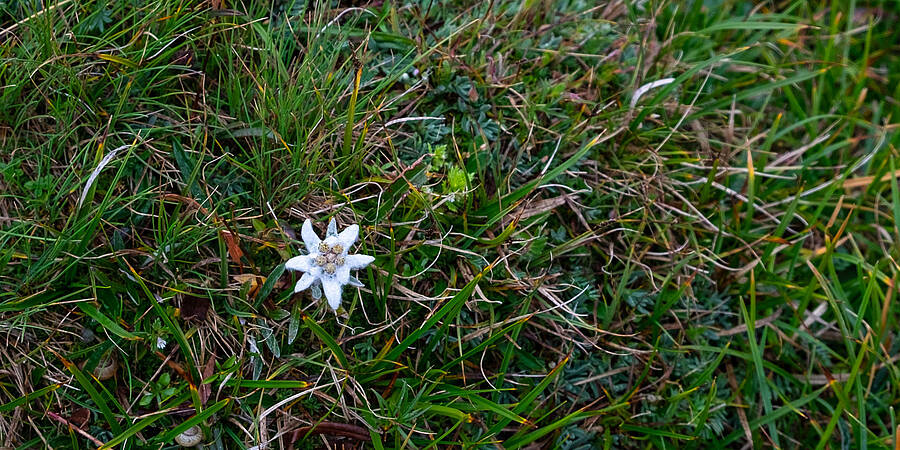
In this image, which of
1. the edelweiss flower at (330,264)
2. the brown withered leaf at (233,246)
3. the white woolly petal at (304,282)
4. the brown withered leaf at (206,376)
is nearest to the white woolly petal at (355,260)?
the edelweiss flower at (330,264)

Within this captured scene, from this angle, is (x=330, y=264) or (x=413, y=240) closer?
(x=330, y=264)

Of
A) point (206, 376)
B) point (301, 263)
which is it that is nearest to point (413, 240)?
point (301, 263)

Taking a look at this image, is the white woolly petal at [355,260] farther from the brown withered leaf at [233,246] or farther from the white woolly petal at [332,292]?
the brown withered leaf at [233,246]

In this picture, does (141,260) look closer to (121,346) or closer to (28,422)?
(121,346)

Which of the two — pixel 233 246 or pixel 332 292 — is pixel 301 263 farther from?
pixel 233 246

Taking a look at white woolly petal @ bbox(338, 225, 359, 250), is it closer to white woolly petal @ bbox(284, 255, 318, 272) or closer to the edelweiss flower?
the edelweiss flower

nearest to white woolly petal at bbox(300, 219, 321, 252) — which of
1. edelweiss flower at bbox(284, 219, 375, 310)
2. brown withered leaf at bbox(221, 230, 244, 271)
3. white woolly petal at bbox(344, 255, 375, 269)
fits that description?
edelweiss flower at bbox(284, 219, 375, 310)

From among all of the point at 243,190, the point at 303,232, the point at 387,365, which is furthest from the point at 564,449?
the point at 243,190
